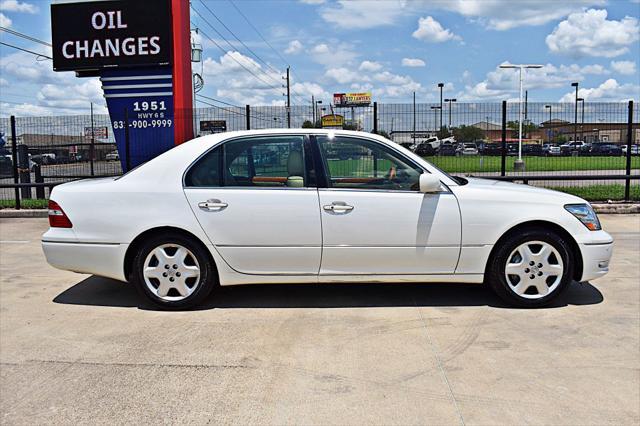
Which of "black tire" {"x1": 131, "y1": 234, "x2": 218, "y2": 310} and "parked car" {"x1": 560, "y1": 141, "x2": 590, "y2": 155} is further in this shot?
"parked car" {"x1": 560, "y1": 141, "x2": 590, "y2": 155}

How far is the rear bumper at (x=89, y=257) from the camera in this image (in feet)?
17.0

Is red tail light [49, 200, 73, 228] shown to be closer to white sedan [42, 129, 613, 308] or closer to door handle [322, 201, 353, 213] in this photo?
white sedan [42, 129, 613, 308]

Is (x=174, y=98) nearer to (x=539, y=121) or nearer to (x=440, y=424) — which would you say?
(x=539, y=121)

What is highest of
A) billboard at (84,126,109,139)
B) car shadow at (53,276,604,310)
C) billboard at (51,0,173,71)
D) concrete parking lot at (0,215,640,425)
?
billboard at (51,0,173,71)

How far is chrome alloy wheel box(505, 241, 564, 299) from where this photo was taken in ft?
16.8

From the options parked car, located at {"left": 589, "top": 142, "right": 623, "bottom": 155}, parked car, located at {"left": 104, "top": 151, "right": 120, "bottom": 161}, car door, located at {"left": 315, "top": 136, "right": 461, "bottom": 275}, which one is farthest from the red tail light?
parked car, located at {"left": 589, "top": 142, "right": 623, "bottom": 155}

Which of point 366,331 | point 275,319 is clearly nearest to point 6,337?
point 275,319

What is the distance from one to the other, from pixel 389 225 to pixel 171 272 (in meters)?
1.99

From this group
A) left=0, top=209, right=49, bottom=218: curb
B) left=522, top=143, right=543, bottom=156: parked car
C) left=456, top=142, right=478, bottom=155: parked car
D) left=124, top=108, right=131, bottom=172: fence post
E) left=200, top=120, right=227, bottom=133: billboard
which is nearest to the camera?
left=124, top=108, right=131, bottom=172: fence post

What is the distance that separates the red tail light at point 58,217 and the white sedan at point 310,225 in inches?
0.5

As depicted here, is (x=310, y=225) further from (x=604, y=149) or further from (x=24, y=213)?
(x=604, y=149)

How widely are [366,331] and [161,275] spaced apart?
192 centimetres

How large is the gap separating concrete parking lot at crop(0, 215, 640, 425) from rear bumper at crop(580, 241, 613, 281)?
326 mm

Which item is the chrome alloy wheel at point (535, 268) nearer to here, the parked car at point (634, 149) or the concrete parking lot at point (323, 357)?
the concrete parking lot at point (323, 357)
